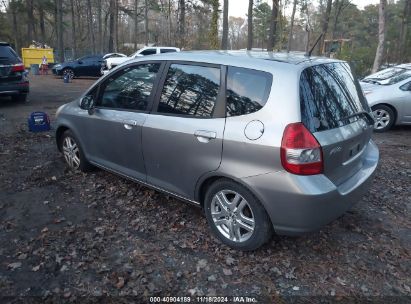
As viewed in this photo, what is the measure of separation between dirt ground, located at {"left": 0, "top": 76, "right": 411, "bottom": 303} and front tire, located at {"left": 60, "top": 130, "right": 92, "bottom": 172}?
278mm

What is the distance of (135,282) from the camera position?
301cm

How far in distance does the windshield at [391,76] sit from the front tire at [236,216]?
7.05m

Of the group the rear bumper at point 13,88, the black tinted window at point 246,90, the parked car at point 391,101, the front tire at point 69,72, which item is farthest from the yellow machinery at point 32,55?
the black tinted window at point 246,90

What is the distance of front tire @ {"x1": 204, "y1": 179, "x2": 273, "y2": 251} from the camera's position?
313 centimetres

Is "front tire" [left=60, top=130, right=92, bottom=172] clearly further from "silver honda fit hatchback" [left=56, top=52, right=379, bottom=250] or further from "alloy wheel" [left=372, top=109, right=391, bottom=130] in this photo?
"alloy wheel" [left=372, top=109, right=391, bottom=130]

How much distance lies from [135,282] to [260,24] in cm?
5430

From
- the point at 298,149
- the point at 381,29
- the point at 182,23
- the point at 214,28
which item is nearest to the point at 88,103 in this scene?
the point at 298,149

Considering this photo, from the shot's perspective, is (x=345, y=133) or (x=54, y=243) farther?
(x=54, y=243)

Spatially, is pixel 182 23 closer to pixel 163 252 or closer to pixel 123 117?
pixel 123 117

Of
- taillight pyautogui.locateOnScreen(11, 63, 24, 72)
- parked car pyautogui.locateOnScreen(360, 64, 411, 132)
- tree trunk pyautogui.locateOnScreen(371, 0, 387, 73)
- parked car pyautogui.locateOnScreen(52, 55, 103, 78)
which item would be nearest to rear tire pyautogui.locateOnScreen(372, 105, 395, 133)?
parked car pyautogui.locateOnScreen(360, 64, 411, 132)

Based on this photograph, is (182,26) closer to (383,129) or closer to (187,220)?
(383,129)

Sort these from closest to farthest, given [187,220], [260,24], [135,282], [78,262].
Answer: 1. [135,282]
2. [78,262]
3. [187,220]
4. [260,24]

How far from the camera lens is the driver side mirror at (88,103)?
4555mm

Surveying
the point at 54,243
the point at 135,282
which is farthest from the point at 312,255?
the point at 54,243
